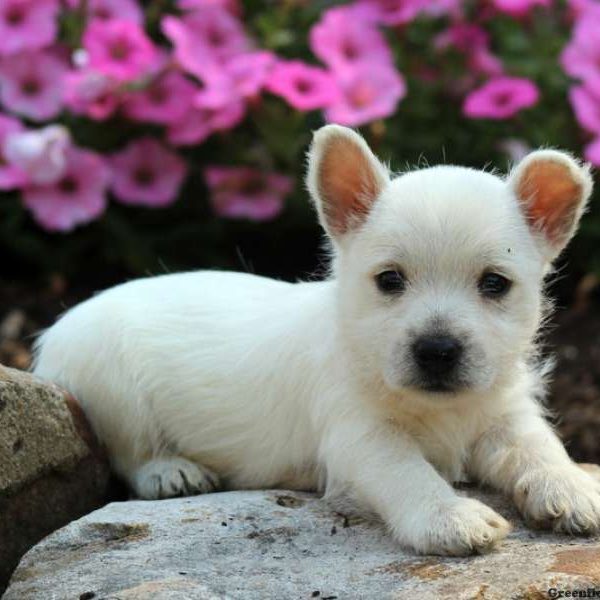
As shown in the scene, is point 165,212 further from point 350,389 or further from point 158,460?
point 350,389

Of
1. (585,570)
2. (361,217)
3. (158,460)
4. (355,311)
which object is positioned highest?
(361,217)

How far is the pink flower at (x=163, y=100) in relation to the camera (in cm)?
761

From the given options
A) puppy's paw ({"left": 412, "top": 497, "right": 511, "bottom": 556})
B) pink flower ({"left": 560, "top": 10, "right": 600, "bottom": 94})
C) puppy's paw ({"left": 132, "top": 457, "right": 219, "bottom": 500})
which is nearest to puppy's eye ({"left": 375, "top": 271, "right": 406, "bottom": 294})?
puppy's paw ({"left": 412, "top": 497, "right": 511, "bottom": 556})

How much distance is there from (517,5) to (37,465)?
487 centimetres

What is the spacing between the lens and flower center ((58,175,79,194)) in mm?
7586

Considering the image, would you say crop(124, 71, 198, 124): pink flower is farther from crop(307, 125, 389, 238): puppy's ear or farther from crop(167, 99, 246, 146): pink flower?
crop(307, 125, 389, 238): puppy's ear

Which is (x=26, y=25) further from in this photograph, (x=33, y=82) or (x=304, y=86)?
(x=304, y=86)

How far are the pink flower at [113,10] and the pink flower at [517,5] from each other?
7.78ft

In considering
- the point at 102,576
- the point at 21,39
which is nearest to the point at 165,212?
the point at 21,39

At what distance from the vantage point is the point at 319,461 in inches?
185

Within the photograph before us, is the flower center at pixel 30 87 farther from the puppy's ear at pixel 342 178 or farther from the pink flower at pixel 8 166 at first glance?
the puppy's ear at pixel 342 178

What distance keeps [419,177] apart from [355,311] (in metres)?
0.54

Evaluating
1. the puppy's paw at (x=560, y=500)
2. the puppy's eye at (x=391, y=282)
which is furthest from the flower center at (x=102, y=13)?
the puppy's paw at (x=560, y=500)

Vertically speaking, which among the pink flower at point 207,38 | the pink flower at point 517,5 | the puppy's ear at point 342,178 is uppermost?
the pink flower at point 517,5
